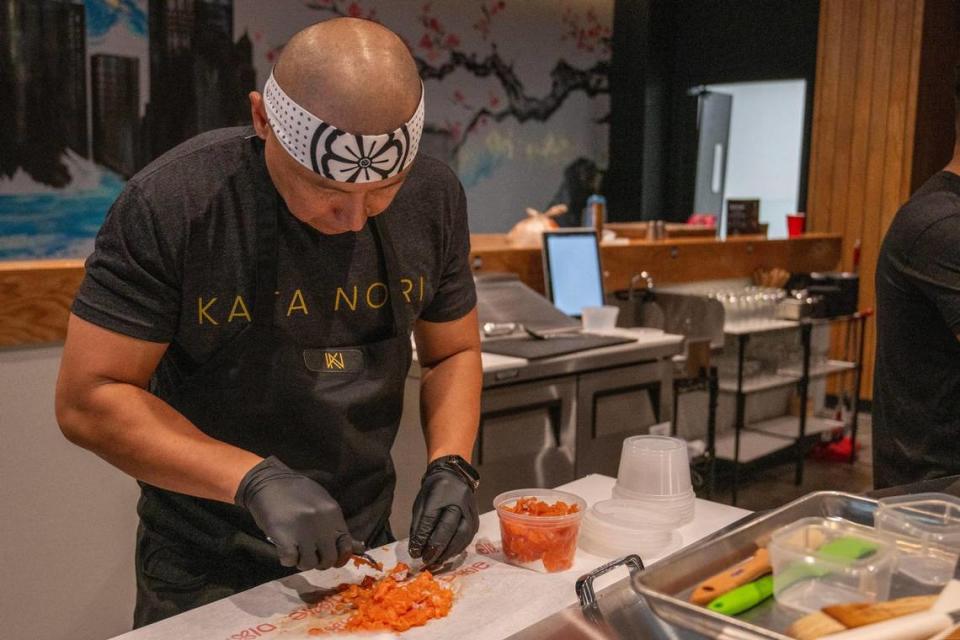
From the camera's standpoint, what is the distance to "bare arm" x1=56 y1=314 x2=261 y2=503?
4.37 ft

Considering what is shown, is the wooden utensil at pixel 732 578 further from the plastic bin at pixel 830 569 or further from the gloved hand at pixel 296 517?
the gloved hand at pixel 296 517

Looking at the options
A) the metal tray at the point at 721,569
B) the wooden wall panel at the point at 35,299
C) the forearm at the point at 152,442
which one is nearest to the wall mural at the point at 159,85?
the wooden wall panel at the point at 35,299

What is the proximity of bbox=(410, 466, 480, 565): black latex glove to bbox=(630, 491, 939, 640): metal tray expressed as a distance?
1.29ft

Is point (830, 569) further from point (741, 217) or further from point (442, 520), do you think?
point (741, 217)

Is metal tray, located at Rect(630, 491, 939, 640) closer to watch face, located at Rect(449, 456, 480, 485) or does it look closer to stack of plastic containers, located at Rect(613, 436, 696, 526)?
stack of plastic containers, located at Rect(613, 436, 696, 526)

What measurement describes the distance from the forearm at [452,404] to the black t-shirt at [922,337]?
0.97m

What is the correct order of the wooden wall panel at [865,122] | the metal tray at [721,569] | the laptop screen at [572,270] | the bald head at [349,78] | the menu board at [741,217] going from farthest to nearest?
the wooden wall panel at [865,122], the menu board at [741,217], the laptop screen at [572,270], the bald head at [349,78], the metal tray at [721,569]

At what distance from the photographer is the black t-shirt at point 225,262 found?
1.35m

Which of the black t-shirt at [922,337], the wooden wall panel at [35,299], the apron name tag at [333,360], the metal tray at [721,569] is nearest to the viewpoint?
the metal tray at [721,569]

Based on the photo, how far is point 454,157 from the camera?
6.37 metres

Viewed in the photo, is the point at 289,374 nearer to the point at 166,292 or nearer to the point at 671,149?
the point at 166,292

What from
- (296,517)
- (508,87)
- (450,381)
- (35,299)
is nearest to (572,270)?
(35,299)

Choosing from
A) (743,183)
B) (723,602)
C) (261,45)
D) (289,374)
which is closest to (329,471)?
(289,374)

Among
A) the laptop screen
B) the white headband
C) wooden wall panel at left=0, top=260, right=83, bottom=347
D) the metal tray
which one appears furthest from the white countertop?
the laptop screen
